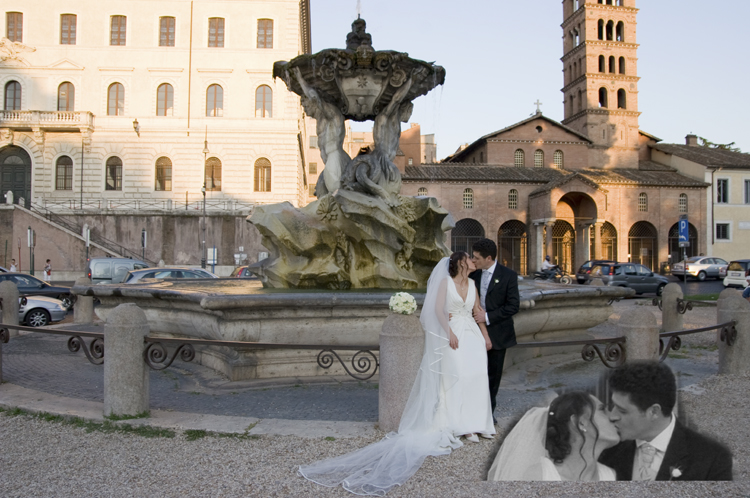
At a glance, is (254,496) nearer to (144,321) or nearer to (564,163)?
(144,321)

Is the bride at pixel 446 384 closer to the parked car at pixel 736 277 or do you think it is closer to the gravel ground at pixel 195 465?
the gravel ground at pixel 195 465

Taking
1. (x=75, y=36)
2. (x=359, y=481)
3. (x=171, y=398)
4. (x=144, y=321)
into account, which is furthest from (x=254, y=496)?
(x=75, y=36)

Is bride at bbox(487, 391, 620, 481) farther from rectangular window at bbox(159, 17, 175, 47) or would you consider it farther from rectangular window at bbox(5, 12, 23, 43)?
rectangular window at bbox(5, 12, 23, 43)

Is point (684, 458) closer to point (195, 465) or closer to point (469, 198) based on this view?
point (195, 465)

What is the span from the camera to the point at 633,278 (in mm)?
26359

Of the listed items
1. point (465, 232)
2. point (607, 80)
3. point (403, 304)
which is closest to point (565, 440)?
point (403, 304)

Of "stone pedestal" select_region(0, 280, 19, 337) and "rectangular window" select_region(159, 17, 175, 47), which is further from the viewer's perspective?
"rectangular window" select_region(159, 17, 175, 47)

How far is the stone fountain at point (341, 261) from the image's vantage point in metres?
7.03

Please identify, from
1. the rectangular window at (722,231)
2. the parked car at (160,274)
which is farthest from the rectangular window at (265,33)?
the rectangular window at (722,231)

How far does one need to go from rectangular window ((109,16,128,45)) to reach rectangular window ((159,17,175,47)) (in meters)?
2.84

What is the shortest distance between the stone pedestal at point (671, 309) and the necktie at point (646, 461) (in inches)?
422

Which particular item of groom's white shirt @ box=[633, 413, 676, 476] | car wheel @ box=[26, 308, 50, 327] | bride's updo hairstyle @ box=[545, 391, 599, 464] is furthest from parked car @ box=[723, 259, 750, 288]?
bride's updo hairstyle @ box=[545, 391, 599, 464]

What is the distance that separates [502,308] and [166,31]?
48.5m

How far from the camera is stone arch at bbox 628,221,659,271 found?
5209 centimetres
